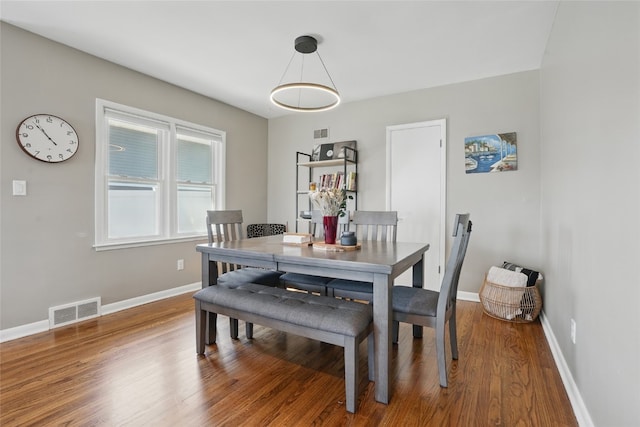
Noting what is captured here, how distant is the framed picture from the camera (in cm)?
430

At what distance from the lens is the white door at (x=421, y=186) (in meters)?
3.82

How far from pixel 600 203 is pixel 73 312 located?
396cm

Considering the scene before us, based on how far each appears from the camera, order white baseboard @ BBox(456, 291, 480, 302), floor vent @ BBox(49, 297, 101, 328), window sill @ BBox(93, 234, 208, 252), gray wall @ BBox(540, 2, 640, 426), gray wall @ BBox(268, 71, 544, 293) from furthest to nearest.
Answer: white baseboard @ BBox(456, 291, 480, 302) → gray wall @ BBox(268, 71, 544, 293) → window sill @ BBox(93, 234, 208, 252) → floor vent @ BBox(49, 297, 101, 328) → gray wall @ BBox(540, 2, 640, 426)

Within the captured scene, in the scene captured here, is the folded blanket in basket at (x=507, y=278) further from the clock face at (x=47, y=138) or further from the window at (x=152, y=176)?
the clock face at (x=47, y=138)

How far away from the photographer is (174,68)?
3.34m

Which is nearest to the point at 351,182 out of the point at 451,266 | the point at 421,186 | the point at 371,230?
the point at 421,186

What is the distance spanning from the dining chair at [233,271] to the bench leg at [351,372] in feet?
3.73

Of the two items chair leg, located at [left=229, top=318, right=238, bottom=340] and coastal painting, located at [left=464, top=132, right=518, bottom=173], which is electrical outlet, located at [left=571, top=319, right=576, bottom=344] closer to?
coastal painting, located at [left=464, top=132, right=518, bottom=173]

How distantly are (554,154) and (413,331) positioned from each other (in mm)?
1839

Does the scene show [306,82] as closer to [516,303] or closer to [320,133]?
[320,133]

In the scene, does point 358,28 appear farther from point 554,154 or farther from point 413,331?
point 413,331

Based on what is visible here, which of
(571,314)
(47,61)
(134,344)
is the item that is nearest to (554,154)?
(571,314)

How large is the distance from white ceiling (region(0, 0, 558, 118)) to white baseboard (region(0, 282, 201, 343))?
97.5 inches

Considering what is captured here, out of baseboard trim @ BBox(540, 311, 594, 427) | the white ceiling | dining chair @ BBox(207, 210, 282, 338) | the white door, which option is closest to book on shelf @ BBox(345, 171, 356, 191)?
the white door
